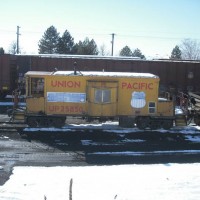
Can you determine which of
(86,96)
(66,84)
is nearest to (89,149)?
(86,96)

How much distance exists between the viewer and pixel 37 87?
15.9m

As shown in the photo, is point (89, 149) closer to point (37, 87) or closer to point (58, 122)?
point (58, 122)

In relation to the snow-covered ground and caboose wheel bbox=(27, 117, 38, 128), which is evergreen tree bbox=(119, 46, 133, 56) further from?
the snow-covered ground

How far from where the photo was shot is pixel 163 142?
14.3 m

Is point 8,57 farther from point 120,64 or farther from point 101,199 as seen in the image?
point 101,199

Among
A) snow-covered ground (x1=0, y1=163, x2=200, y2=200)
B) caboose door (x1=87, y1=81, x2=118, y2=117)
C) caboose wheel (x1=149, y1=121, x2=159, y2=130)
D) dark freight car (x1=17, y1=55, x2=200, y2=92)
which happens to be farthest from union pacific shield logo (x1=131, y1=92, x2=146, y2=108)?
dark freight car (x1=17, y1=55, x2=200, y2=92)

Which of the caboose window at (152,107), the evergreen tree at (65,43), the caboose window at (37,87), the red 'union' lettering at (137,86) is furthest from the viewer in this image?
the evergreen tree at (65,43)

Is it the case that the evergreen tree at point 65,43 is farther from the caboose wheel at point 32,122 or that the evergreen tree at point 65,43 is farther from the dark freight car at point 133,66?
the caboose wheel at point 32,122

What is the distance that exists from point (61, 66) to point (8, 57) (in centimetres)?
361

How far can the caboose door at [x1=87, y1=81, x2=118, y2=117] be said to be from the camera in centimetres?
1575

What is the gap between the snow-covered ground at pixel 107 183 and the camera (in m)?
8.01

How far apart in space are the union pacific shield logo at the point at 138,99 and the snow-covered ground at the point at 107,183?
537 centimetres

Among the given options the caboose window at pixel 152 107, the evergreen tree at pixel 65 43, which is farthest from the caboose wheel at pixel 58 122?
the evergreen tree at pixel 65 43

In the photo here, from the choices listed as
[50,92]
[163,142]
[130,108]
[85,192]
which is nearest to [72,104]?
[50,92]
